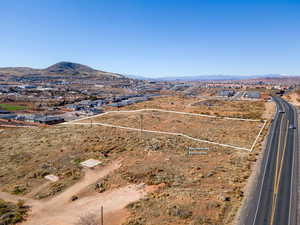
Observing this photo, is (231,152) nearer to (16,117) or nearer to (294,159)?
(294,159)

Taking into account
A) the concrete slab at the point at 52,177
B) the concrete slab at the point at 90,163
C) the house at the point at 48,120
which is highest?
the house at the point at 48,120

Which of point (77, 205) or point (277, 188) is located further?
point (77, 205)

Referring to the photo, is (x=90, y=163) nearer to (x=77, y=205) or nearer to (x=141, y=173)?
(x=141, y=173)

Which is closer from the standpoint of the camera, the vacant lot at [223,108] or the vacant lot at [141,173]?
the vacant lot at [141,173]

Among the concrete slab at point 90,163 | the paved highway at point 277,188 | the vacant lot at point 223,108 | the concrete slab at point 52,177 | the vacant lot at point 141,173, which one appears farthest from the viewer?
the vacant lot at point 223,108

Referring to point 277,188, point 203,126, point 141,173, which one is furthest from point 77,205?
point 203,126

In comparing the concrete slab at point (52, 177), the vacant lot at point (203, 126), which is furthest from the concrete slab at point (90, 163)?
the vacant lot at point (203, 126)

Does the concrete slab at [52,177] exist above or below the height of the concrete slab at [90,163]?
below

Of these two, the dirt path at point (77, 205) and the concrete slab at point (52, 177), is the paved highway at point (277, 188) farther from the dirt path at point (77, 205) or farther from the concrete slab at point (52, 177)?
the concrete slab at point (52, 177)
